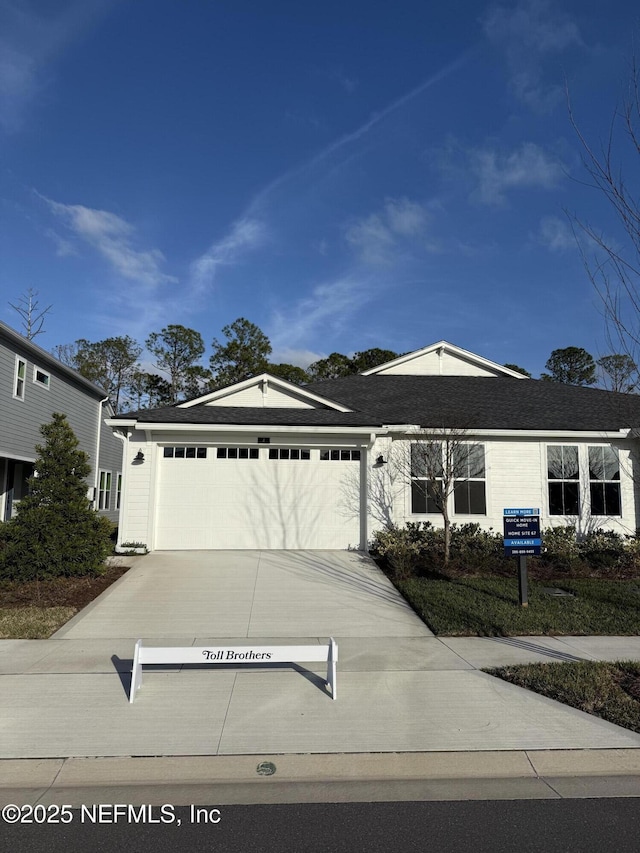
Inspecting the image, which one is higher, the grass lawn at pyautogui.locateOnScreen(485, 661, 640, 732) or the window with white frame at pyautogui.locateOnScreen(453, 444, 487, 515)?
the window with white frame at pyautogui.locateOnScreen(453, 444, 487, 515)

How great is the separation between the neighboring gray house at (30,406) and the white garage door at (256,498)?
5.25 metres

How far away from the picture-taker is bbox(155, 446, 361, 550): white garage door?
1277 cm

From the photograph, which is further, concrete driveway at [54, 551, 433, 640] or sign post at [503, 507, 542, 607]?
sign post at [503, 507, 542, 607]

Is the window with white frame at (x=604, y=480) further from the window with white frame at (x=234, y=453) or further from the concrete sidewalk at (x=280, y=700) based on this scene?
the window with white frame at (x=234, y=453)

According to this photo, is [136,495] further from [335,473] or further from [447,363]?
[447,363]

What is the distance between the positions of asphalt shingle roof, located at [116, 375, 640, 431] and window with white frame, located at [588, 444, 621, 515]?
653 millimetres

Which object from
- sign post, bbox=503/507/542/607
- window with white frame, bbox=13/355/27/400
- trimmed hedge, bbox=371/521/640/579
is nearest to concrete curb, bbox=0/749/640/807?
sign post, bbox=503/507/542/607

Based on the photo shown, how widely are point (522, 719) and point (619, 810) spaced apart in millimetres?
1339

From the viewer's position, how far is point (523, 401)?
16094 mm

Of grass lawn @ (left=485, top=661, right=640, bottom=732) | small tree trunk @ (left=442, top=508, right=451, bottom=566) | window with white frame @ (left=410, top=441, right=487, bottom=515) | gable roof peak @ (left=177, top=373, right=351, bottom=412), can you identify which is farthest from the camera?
gable roof peak @ (left=177, top=373, right=351, bottom=412)

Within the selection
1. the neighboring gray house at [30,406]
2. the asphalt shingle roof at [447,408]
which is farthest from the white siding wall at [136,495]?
the neighboring gray house at [30,406]

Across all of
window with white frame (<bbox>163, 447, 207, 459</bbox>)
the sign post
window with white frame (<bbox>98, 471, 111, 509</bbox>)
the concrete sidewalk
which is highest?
window with white frame (<bbox>163, 447, 207, 459</bbox>)

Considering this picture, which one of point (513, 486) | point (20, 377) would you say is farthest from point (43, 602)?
point (513, 486)

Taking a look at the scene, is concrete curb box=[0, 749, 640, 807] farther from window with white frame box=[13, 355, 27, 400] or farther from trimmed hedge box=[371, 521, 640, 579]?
window with white frame box=[13, 355, 27, 400]
